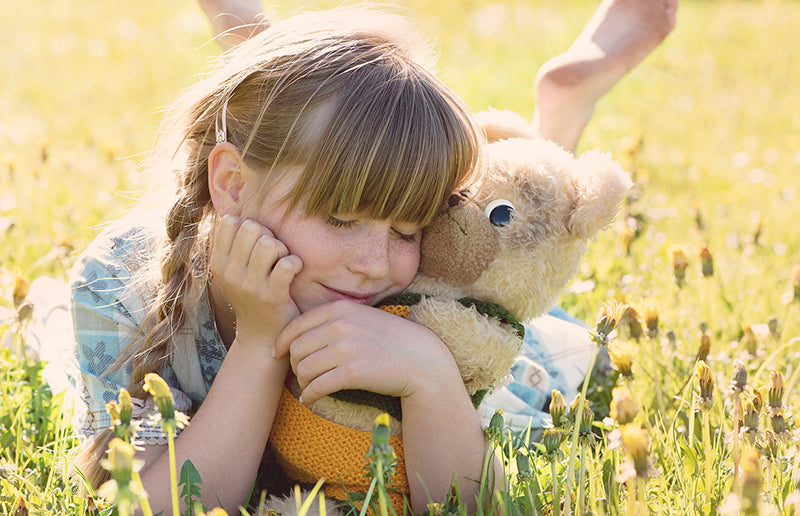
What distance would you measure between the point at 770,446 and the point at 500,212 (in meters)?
0.57

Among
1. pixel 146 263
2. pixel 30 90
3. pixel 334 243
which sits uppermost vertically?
pixel 334 243

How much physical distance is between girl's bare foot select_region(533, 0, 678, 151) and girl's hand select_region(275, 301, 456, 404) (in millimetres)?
1107

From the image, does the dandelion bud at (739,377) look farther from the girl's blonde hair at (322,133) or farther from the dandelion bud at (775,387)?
the girl's blonde hair at (322,133)

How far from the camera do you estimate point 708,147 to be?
451cm

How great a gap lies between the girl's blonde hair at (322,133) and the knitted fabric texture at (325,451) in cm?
29

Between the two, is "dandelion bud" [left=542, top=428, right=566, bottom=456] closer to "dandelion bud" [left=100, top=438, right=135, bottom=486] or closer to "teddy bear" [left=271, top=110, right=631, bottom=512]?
"teddy bear" [left=271, top=110, right=631, bottom=512]

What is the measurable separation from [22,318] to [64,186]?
4.82 feet

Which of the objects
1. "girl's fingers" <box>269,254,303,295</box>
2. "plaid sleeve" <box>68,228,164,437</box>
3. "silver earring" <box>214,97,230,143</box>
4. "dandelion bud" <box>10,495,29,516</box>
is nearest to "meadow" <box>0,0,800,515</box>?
"dandelion bud" <box>10,495,29,516</box>

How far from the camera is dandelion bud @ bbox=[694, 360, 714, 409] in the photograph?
1.39 meters

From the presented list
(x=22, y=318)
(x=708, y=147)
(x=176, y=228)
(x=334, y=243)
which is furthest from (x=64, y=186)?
(x=708, y=147)

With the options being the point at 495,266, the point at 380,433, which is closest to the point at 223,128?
the point at 495,266

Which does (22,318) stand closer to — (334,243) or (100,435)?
(100,435)

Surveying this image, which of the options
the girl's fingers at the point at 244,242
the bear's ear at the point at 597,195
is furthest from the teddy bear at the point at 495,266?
the girl's fingers at the point at 244,242

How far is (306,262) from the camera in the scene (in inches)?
58.2
